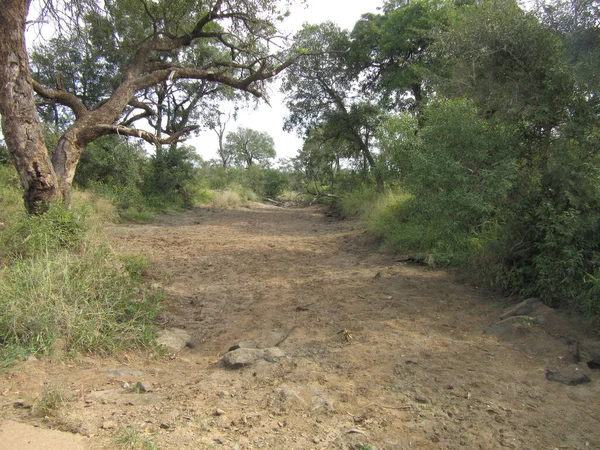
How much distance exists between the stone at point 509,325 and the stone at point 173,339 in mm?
3118

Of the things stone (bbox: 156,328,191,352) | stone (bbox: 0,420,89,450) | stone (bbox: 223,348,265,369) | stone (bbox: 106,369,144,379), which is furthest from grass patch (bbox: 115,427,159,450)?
stone (bbox: 156,328,191,352)

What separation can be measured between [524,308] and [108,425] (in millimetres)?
4109

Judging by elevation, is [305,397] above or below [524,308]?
below

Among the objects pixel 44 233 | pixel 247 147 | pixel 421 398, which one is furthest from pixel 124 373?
pixel 247 147

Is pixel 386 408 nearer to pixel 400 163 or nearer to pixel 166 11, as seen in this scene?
pixel 400 163

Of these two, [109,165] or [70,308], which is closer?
[70,308]

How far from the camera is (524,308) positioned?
4.39 m

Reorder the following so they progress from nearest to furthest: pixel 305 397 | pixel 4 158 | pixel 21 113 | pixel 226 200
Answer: pixel 305 397 < pixel 21 113 < pixel 4 158 < pixel 226 200

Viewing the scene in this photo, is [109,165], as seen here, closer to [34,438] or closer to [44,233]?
[44,233]

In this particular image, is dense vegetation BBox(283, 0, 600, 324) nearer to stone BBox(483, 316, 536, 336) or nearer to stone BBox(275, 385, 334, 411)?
stone BBox(483, 316, 536, 336)

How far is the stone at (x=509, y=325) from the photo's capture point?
409 centimetres

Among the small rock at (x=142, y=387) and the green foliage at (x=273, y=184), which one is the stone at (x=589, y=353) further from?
the green foliage at (x=273, y=184)

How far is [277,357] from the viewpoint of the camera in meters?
3.56

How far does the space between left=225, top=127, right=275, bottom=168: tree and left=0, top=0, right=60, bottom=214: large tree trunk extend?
44263 millimetres
